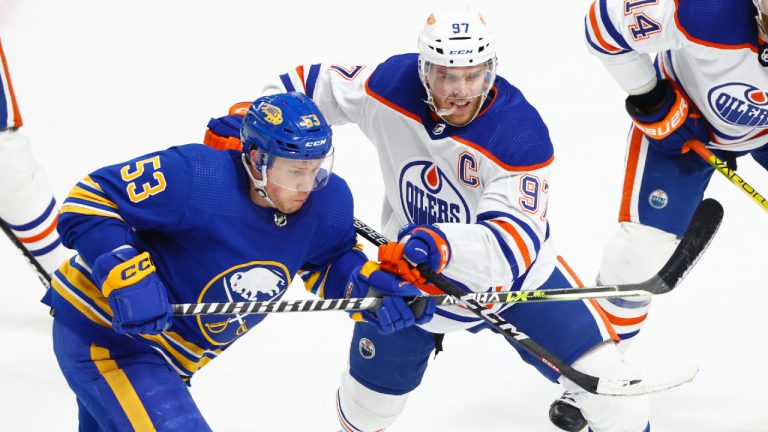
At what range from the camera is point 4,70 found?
439 centimetres

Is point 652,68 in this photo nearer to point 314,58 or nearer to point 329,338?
point 329,338

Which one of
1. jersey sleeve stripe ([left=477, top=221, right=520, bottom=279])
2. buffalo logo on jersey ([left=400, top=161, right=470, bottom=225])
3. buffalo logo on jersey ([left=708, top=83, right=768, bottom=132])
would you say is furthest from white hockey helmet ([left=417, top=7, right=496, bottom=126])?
buffalo logo on jersey ([left=708, top=83, right=768, bottom=132])

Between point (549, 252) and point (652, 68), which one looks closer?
point (549, 252)

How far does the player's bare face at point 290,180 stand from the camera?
275cm

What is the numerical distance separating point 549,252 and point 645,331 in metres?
1.53

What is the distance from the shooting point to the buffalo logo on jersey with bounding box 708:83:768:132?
11.6 ft

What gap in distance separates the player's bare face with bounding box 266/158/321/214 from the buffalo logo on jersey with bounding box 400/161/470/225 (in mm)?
538

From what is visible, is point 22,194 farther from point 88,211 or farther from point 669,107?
point 669,107

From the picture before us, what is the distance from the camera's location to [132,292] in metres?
2.58

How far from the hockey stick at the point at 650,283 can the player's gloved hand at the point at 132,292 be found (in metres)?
0.72

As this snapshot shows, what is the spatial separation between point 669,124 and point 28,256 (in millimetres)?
2410

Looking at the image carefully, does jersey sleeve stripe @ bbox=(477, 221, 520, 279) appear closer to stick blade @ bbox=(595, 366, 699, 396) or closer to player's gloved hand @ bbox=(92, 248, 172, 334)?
stick blade @ bbox=(595, 366, 699, 396)

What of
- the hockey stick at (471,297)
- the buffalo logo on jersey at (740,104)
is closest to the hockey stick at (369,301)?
the hockey stick at (471,297)

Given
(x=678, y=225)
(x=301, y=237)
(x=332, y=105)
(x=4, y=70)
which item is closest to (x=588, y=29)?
(x=678, y=225)
